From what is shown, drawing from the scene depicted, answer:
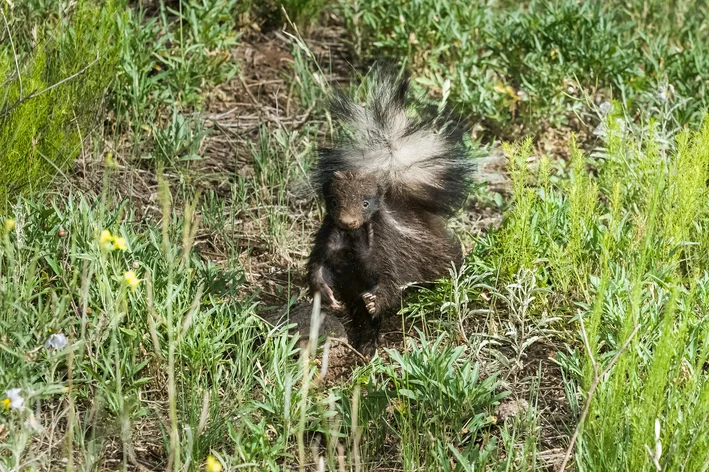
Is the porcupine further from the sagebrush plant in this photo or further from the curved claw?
the sagebrush plant

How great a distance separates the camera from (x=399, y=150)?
15.2ft

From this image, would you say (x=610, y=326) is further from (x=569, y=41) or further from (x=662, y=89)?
(x=569, y=41)

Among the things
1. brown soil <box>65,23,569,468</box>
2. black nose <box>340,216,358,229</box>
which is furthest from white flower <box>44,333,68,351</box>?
black nose <box>340,216,358,229</box>

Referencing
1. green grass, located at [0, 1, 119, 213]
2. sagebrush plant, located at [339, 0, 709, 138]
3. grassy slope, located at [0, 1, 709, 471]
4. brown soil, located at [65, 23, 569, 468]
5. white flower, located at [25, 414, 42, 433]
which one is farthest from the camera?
sagebrush plant, located at [339, 0, 709, 138]

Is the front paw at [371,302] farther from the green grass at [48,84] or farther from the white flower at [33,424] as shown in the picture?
the white flower at [33,424]

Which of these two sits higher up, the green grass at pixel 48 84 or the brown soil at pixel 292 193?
the green grass at pixel 48 84

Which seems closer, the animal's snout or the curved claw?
the animal's snout

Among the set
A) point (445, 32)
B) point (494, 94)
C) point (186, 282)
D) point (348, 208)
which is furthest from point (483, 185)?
point (186, 282)

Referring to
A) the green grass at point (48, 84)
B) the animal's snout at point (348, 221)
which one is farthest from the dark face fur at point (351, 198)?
the green grass at point (48, 84)

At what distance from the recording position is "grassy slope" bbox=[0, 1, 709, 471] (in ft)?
11.4

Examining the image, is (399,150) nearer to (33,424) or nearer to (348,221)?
(348,221)

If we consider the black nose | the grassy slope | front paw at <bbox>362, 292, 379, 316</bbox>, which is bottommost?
front paw at <bbox>362, 292, 379, 316</bbox>

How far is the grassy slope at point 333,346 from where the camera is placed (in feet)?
11.4

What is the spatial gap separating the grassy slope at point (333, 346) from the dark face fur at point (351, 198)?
1.74ft
